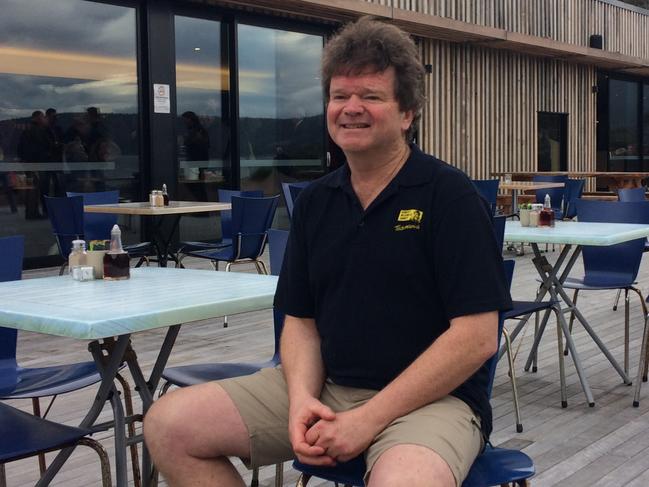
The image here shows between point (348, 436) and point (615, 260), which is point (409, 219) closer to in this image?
point (348, 436)

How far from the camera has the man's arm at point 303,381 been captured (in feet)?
7.05

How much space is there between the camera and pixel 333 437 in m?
2.12

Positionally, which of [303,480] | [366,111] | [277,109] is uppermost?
[277,109]

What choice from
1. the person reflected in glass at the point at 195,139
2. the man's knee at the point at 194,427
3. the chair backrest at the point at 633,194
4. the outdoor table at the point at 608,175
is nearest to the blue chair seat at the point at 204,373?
the man's knee at the point at 194,427

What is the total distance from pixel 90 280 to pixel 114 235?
0.22 meters

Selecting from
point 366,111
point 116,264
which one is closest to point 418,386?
point 366,111

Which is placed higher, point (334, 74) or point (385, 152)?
point (334, 74)

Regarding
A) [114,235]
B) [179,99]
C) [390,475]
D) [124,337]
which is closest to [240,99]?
[179,99]

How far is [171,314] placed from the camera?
96.3 inches

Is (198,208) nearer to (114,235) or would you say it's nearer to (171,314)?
(114,235)

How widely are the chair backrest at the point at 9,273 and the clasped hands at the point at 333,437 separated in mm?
1442

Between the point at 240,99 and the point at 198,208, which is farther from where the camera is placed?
the point at 240,99

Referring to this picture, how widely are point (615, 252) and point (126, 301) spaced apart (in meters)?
3.63

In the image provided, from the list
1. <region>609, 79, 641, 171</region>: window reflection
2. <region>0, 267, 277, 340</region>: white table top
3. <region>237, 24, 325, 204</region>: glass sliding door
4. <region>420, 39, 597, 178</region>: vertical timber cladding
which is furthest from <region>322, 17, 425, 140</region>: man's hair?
<region>609, 79, 641, 171</region>: window reflection
